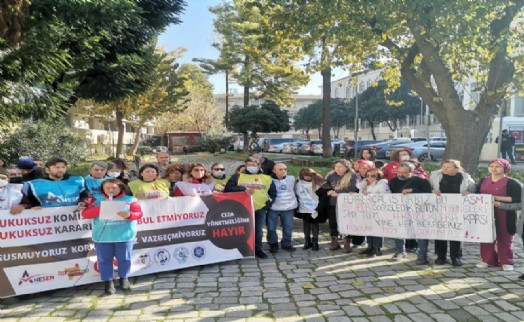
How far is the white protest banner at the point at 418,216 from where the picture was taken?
582cm

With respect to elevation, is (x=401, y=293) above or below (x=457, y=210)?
below

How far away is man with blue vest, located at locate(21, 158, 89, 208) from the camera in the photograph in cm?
516

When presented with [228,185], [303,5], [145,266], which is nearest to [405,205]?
[228,185]

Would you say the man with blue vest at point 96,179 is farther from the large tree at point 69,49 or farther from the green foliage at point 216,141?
the green foliage at point 216,141

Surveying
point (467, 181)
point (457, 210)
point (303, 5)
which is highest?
point (303, 5)

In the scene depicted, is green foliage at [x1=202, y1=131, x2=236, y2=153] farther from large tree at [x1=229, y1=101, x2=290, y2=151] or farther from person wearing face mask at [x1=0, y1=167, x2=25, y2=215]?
person wearing face mask at [x1=0, y1=167, x2=25, y2=215]

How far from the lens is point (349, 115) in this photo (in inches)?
2349

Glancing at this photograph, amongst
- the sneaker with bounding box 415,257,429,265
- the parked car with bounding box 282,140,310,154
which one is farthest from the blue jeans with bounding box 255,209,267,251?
the parked car with bounding box 282,140,310,154

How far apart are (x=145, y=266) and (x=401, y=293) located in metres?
3.32

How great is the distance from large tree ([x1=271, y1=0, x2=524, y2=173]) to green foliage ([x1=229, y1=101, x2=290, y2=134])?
1979cm

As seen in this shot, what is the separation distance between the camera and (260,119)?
3117 centimetres

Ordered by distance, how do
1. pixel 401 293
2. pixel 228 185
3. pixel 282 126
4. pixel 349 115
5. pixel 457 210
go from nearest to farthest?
pixel 401 293, pixel 457 210, pixel 228 185, pixel 282 126, pixel 349 115

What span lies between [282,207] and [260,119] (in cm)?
2456

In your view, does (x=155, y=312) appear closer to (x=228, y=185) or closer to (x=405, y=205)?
(x=228, y=185)
